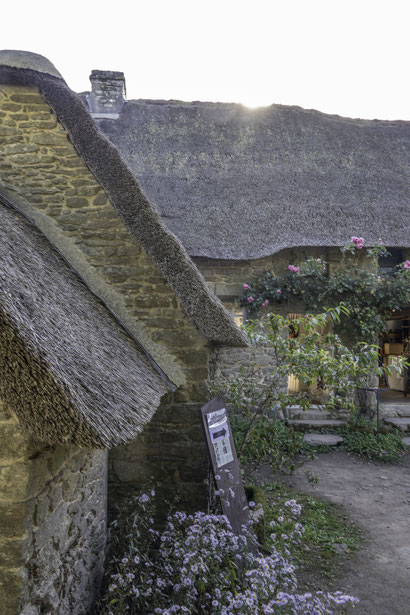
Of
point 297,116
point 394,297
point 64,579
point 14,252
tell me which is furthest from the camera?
point 297,116

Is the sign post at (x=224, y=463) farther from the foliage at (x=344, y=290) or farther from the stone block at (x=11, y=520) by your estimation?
the foliage at (x=344, y=290)

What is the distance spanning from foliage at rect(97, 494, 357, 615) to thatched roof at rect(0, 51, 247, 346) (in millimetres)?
1401

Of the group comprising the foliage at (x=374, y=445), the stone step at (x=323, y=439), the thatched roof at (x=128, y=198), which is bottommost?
the foliage at (x=374, y=445)

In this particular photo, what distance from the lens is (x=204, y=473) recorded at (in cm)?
325

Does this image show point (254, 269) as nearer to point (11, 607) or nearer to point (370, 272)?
point (370, 272)

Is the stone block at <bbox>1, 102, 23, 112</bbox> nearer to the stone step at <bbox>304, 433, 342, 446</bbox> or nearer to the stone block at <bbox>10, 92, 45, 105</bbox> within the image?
the stone block at <bbox>10, 92, 45, 105</bbox>

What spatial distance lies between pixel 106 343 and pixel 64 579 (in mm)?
1265

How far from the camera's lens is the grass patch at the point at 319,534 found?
3.56 metres

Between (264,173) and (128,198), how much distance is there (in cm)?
577

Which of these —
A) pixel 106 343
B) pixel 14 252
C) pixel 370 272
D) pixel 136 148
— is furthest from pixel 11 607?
pixel 136 148

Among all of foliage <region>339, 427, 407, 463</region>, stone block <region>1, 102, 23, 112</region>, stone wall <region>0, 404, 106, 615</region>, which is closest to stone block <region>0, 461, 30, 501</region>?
stone wall <region>0, 404, 106, 615</region>

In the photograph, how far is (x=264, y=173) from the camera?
8273 mm

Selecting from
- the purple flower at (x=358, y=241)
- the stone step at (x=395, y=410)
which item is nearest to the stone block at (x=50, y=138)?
the purple flower at (x=358, y=241)

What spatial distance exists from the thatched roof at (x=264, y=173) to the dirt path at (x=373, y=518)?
3.63 meters
